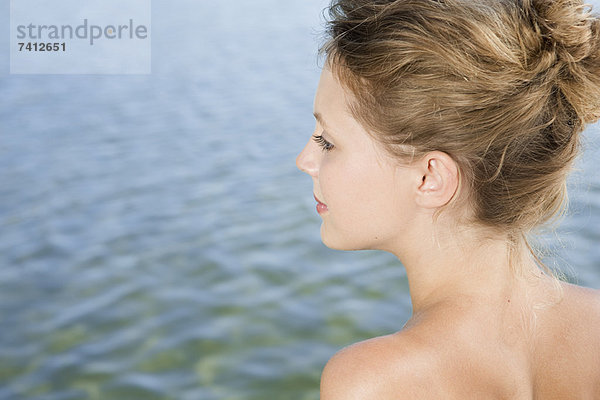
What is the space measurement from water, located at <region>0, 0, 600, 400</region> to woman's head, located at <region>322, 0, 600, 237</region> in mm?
285

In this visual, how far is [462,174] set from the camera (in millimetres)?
1298

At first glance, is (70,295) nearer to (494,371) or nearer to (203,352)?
(203,352)

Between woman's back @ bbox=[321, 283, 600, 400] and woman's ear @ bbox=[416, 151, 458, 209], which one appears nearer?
woman's back @ bbox=[321, 283, 600, 400]

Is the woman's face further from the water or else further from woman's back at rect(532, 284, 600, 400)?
the water

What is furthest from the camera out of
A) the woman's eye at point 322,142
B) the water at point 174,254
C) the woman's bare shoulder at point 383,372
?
the water at point 174,254

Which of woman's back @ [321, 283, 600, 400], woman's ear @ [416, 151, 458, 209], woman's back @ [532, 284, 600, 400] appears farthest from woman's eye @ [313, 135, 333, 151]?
woman's back @ [532, 284, 600, 400]

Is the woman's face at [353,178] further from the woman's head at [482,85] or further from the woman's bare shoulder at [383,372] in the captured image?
the woman's bare shoulder at [383,372]

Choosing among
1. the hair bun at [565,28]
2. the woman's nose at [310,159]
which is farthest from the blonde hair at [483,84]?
the woman's nose at [310,159]

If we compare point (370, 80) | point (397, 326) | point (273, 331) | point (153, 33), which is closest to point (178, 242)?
point (273, 331)

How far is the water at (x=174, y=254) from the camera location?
2.68m

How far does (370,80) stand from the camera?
1.29 meters

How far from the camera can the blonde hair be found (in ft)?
3.97

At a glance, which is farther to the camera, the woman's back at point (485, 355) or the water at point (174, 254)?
the water at point (174, 254)

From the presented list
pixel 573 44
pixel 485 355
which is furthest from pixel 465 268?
pixel 573 44
